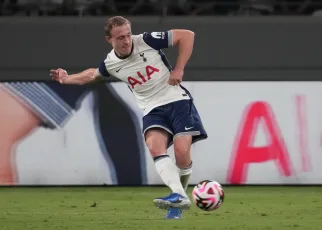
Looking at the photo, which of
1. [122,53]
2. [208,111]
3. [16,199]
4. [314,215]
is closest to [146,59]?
[122,53]

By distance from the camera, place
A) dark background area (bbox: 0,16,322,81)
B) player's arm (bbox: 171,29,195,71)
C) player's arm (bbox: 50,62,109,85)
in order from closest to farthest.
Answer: player's arm (bbox: 171,29,195,71) < player's arm (bbox: 50,62,109,85) < dark background area (bbox: 0,16,322,81)

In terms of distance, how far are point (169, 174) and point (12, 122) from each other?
656cm

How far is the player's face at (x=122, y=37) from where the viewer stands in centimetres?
937

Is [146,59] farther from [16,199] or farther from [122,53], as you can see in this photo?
[16,199]

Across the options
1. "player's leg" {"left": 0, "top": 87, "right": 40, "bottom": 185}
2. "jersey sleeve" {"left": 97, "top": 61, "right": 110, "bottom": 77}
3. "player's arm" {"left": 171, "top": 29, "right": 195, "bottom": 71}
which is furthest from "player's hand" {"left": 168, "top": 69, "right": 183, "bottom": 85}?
"player's leg" {"left": 0, "top": 87, "right": 40, "bottom": 185}

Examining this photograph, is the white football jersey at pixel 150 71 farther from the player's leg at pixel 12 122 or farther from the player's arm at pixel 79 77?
the player's leg at pixel 12 122

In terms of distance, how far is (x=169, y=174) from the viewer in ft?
30.8

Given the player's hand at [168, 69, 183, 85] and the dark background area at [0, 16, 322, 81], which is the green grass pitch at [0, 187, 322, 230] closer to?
the player's hand at [168, 69, 183, 85]

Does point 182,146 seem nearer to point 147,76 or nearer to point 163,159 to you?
point 163,159

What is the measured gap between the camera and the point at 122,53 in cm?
966

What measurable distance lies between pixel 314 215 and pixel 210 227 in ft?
5.86

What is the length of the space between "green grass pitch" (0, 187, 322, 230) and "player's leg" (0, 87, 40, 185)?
2.29 feet

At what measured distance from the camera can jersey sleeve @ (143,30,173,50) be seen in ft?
31.5

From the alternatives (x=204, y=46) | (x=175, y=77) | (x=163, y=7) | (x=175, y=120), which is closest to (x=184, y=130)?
(x=175, y=120)
